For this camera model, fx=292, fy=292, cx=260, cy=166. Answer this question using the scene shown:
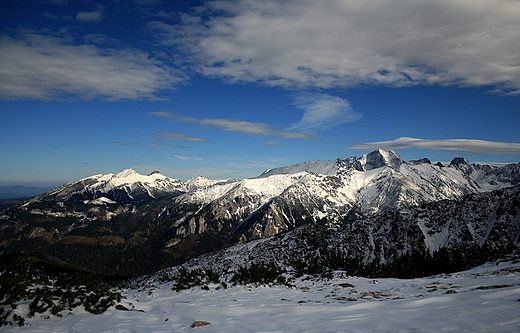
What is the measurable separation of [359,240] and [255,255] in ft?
134

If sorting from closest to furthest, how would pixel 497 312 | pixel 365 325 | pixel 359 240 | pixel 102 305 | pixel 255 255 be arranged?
1. pixel 497 312
2. pixel 365 325
3. pixel 102 305
4. pixel 255 255
5. pixel 359 240

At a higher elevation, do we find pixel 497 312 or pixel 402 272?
pixel 497 312

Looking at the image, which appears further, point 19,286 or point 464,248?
point 464,248

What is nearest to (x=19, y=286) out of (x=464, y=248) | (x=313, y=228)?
(x=313, y=228)

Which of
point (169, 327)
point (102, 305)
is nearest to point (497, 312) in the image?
point (169, 327)

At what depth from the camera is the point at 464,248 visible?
309 feet

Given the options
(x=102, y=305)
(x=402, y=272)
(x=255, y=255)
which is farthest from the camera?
(x=255, y=255)

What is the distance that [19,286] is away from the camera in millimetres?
11328

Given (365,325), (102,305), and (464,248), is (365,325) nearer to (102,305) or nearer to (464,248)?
(102,305)

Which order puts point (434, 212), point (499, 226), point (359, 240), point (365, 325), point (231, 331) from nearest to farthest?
point (365, 325) < point (231, 331) < point (499, 226) < point (359, 240) < point (434, 212)

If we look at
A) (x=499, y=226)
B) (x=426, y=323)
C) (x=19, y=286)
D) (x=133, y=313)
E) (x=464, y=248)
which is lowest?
(x=464, y=248)

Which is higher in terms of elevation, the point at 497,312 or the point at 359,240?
the point at 497,312

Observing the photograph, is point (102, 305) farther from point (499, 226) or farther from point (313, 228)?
point (499, 226)

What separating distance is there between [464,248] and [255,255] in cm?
6743
